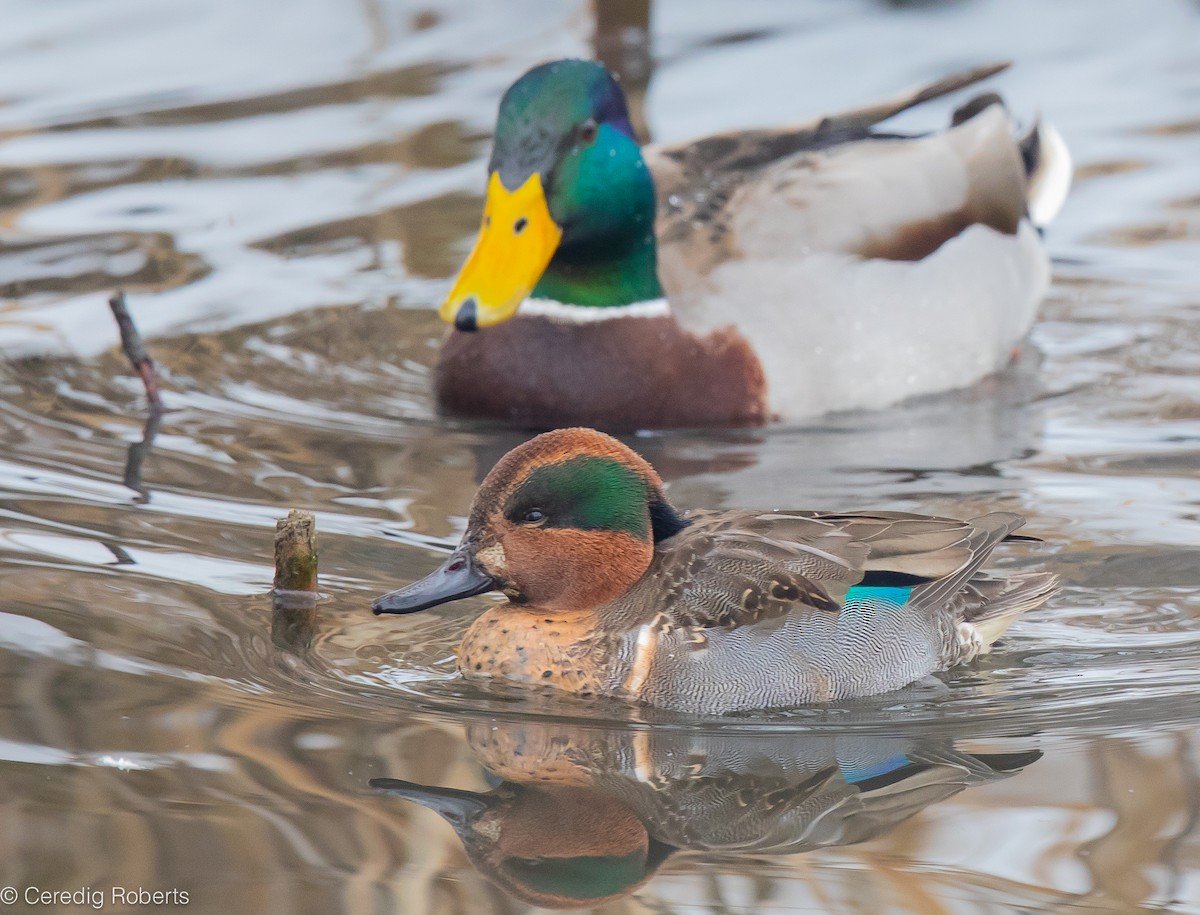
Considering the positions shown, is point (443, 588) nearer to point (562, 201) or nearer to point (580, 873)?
point (580, 873)

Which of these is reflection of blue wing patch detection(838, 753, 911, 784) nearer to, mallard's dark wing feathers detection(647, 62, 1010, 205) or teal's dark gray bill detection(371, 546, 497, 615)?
teal's dark gray bill detection(371, 546, 497, 615)

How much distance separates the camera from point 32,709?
178 inches

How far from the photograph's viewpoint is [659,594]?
4.59 metres

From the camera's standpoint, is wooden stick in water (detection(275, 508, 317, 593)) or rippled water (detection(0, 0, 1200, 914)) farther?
wooden stick in water (detection(275, 508, 317, 593))

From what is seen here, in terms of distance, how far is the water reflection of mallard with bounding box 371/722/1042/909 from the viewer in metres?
3.94

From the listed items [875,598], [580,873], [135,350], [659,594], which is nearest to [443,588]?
[659,594]

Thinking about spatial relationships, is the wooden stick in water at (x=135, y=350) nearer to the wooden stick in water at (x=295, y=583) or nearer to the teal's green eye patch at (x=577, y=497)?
the wooden stick in water at (x=295, y=583)

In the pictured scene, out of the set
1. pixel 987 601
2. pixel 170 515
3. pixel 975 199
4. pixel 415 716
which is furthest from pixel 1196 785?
pixel 975 199

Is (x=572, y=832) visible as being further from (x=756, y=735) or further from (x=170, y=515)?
(x=170, y=515)

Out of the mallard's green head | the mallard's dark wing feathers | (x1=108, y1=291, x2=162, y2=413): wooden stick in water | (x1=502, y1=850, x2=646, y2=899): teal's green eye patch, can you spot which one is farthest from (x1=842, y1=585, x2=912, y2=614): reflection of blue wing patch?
the mallard's dark wing feathers

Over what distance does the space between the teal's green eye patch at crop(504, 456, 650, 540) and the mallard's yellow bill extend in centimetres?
225

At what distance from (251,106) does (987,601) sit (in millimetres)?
7229

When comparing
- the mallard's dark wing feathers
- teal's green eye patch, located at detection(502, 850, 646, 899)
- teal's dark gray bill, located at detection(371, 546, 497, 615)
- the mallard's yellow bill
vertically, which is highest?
the mallard's dark wing feathers

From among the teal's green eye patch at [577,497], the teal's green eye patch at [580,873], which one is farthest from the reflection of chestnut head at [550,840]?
the teal's green eye patch at [577,497]
